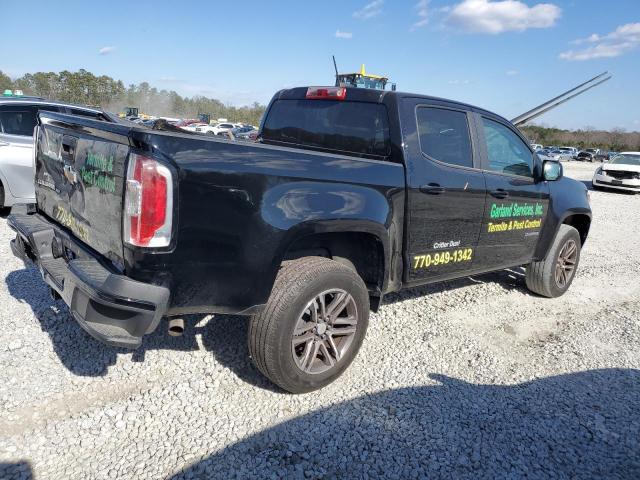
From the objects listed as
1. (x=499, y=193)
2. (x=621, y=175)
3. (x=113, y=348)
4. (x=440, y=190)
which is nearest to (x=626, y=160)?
(x=621, y=175)

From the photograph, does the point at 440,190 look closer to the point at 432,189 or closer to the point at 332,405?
the point at 432,189

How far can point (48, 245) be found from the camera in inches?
114

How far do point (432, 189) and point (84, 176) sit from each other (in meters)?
2.24

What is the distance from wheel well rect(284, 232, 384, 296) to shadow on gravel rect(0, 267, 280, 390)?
862mm

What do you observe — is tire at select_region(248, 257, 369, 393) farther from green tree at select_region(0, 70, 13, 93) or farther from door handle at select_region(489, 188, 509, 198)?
green tree at select_region(0, 70, 13, 93)

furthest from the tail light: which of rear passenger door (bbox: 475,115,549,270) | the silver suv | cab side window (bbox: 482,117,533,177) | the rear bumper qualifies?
the silver suv

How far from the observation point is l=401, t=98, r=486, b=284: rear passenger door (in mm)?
3295

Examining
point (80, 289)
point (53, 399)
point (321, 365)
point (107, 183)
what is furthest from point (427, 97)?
point (53, 399)

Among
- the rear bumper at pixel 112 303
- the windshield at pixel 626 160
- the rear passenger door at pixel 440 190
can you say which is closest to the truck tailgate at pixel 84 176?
the rear bumper at pixel 112 303

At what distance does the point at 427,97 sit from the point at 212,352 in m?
2.46

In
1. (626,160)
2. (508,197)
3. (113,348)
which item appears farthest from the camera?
(626,160)

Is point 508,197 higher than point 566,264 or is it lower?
higher

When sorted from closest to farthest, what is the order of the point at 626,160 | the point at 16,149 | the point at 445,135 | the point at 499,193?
the point at 445,135 < the point at 499,193 < the point at 16,149 < the point at 626,160

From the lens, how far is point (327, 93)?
3.69 m
